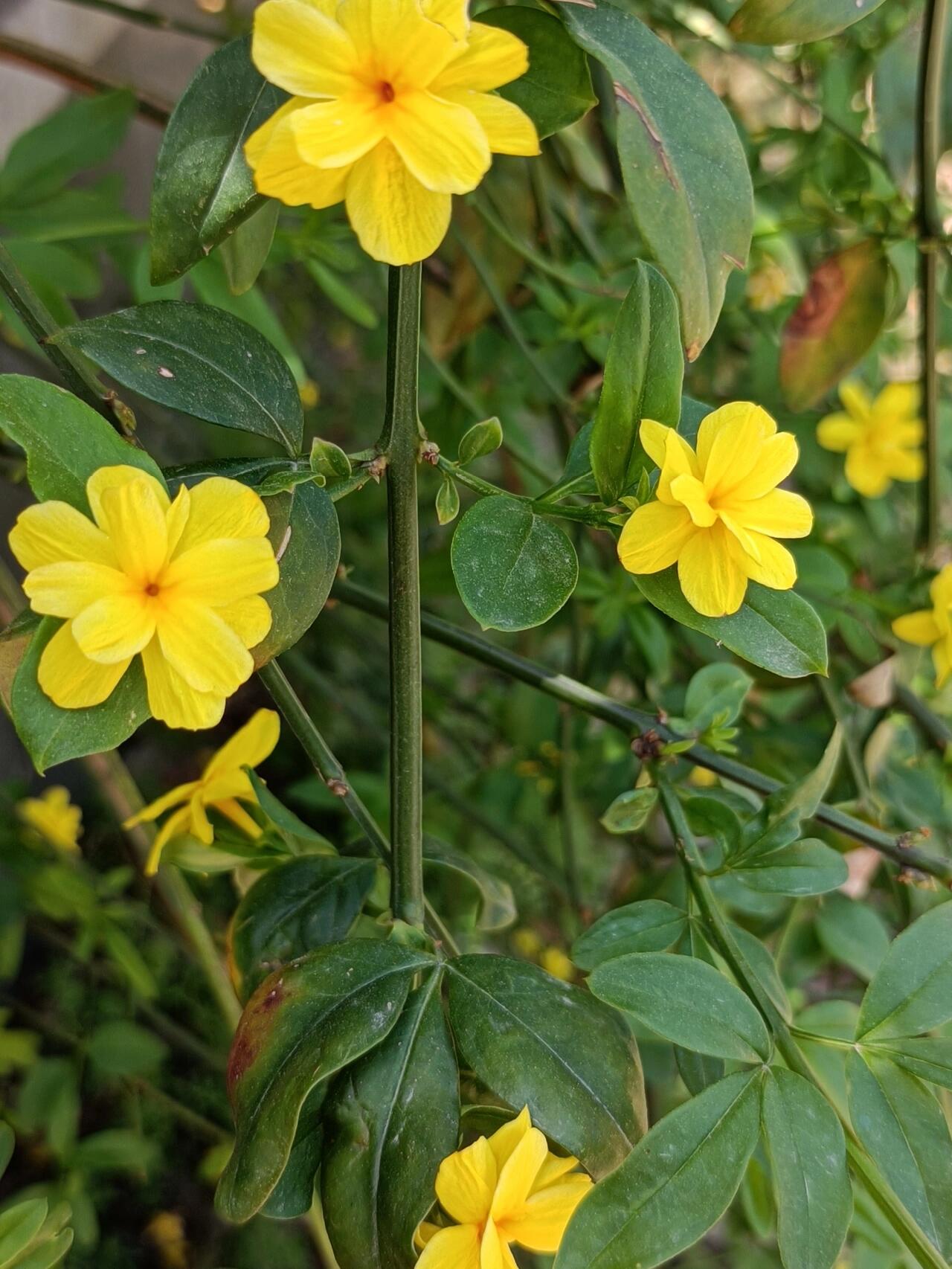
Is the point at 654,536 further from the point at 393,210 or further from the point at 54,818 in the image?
the point at 54,818

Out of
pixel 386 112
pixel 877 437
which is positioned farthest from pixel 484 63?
pixel 877 437

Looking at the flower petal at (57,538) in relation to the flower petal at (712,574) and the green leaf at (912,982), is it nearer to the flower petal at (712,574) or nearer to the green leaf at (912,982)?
the flower petal at (712,574)

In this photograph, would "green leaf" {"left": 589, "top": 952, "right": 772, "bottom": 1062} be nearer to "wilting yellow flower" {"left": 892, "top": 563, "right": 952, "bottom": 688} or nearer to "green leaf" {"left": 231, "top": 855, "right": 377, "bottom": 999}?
"green leaf" {"left": 231, "top": 855, "right": 377, "bottom": 999}

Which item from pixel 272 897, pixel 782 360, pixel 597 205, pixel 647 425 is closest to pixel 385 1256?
pixel 272 897

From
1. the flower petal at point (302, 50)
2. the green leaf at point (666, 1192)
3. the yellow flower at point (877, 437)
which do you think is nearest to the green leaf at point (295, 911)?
the green leaf at point (666, 1192)

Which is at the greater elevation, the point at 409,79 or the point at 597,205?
the point at 409,79

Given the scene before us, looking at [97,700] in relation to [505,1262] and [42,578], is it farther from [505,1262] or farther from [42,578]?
[505,1262]

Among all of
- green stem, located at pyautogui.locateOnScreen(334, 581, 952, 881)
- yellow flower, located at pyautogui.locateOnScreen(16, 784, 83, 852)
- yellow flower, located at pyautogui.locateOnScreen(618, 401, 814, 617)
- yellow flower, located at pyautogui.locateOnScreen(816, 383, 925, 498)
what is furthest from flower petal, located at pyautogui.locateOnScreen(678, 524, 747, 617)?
yellow flower, located at pyautogui.locateOnScreen(16, 784, 83, 852)
